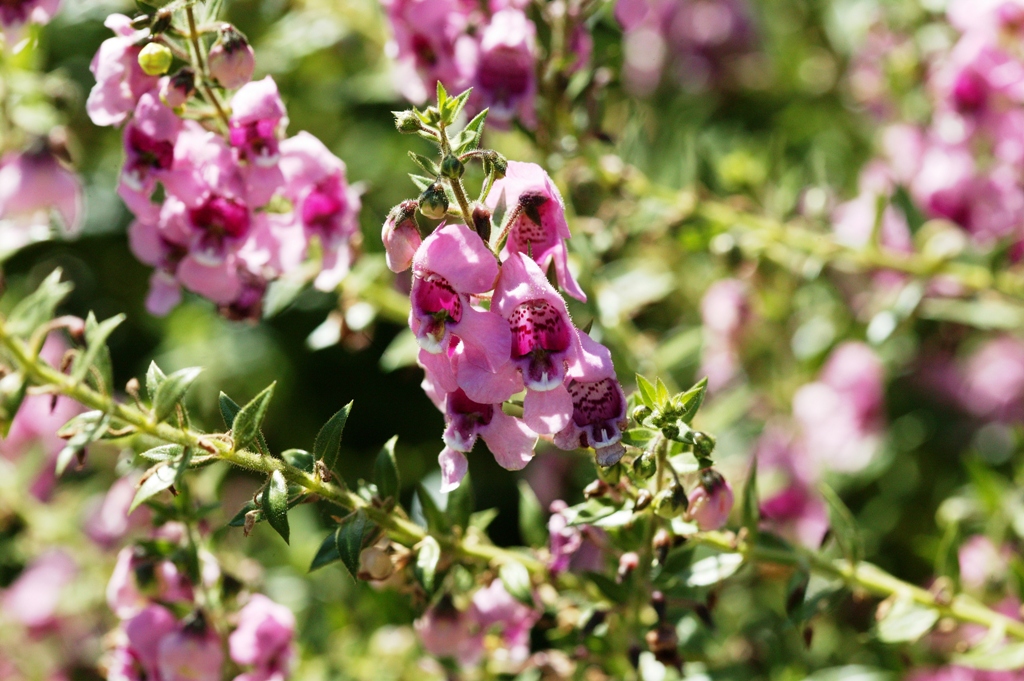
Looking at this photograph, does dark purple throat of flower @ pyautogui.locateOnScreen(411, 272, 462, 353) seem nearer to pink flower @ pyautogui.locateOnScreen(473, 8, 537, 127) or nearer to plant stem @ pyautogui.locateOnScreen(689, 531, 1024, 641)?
plant stem @ pyautogui.locateOnScreen(689, 531, 1024, 641)

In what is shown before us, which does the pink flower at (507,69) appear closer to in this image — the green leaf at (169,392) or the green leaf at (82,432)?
the green leaf at (169,392)

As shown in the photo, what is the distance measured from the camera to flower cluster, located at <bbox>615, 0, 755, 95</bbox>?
15.6 ft

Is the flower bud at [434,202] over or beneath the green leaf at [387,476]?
over

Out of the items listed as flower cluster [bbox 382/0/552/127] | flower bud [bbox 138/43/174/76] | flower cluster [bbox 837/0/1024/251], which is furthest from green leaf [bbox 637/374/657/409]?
flower cluster [bbox 837/0/1024/251]

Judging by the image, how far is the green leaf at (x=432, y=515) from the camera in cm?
214

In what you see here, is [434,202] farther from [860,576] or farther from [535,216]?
[860,576]

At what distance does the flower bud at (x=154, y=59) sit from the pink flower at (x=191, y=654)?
1194mm

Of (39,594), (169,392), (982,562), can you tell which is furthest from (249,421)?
(982,562)

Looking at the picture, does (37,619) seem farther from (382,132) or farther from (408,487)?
(382,132)

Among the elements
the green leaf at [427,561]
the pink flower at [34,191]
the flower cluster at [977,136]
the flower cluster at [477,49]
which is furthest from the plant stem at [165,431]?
the flower cluster at [977,136]

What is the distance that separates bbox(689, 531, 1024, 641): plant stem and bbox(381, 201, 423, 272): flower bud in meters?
0.84

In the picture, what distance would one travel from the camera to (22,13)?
2.39 metres

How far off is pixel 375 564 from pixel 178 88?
103cm

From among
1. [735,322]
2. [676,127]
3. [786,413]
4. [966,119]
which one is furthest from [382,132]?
[966,119]
